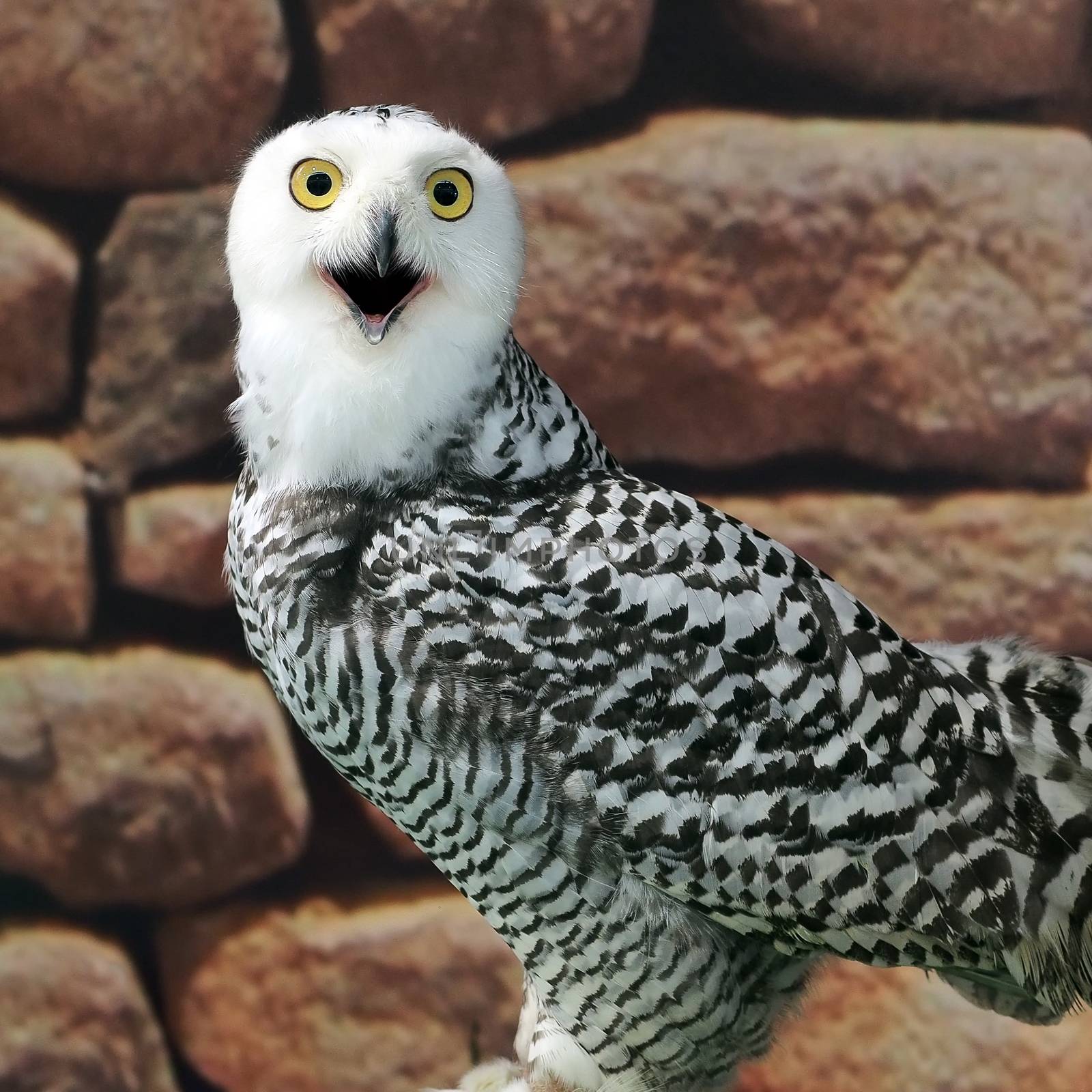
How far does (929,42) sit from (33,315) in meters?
1.38

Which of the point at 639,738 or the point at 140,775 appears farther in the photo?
the point at 140,775

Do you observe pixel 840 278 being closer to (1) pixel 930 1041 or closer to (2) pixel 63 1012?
(1) pixel 930 1041

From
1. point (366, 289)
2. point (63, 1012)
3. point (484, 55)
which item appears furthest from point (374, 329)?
point (63, 1012)

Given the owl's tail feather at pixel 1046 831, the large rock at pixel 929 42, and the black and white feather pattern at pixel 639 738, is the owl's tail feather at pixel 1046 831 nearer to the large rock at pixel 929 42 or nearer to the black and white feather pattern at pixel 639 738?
the black and white feather pattern at pixel 639 738

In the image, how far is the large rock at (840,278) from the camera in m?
1.77

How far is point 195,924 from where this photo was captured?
1.96 meters

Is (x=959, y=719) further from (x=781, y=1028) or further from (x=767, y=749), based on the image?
(x=781, y=1028)

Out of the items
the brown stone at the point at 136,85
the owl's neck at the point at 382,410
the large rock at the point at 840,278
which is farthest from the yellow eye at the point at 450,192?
the brown stone at the point at 136,85

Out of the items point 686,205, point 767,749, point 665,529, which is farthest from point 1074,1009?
point 686,205

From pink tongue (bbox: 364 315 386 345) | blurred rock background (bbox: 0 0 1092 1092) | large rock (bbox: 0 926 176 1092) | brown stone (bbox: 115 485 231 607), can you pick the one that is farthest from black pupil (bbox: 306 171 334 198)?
large rock (bbox: 0 926 176 1092)

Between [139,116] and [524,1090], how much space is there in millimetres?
1418

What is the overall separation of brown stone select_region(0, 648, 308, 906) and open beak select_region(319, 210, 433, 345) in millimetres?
882

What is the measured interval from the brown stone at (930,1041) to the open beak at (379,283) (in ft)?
4.22

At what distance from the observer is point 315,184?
3.78ft
